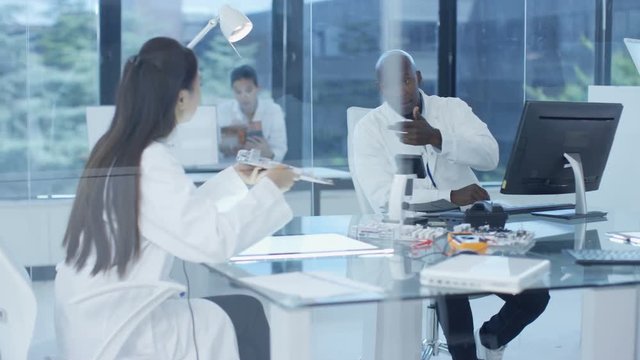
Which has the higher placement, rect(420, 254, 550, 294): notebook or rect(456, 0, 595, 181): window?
rect(456, 0, 595, 181): window

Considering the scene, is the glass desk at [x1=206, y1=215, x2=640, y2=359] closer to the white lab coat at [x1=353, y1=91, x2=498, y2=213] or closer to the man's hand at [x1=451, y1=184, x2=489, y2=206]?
the man's hand at [x1=451, y1=184, x2=489, y2=206]

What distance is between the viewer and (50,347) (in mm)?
2371

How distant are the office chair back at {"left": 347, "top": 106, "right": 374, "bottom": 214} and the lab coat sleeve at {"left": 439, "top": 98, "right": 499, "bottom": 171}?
32 cm

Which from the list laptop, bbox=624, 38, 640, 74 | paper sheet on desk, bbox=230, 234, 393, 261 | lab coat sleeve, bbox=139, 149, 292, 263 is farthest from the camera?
laptop, bbox=624, 38, 640, 74

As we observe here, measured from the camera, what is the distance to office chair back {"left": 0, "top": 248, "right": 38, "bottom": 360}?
186 centimetres

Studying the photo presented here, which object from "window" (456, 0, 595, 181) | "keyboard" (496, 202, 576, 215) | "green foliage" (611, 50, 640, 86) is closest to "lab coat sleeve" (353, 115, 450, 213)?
"keyboard" (496, 202, 576, 215)

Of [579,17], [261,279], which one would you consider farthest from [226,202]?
[579,17]

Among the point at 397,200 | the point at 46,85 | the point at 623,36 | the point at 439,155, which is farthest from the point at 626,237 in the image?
the point at 623,36

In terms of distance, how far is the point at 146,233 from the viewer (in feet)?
6.45

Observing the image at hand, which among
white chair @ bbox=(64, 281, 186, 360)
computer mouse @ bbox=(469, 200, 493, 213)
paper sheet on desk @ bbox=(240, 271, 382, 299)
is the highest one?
computer mouse @ bbox=(469, 200, 493, 213)

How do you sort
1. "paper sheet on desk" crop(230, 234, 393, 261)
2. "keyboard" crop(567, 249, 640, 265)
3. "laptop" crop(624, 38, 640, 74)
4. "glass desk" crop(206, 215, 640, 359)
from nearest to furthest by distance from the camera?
"glass desk" crop(206, 215, 640, 359), "keyboard" crop(567, 249, 640, 265), "paper sheet on desk" crop(230, 234, 393, 261), "laptop" crop(624, 38, 640, 74)

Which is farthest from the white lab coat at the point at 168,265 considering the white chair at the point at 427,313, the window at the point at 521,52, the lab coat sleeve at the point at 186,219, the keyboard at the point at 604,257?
the window at the point at 521,52

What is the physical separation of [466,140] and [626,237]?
2.77 ft

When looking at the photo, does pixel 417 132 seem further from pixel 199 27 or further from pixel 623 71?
pixel 623 71
